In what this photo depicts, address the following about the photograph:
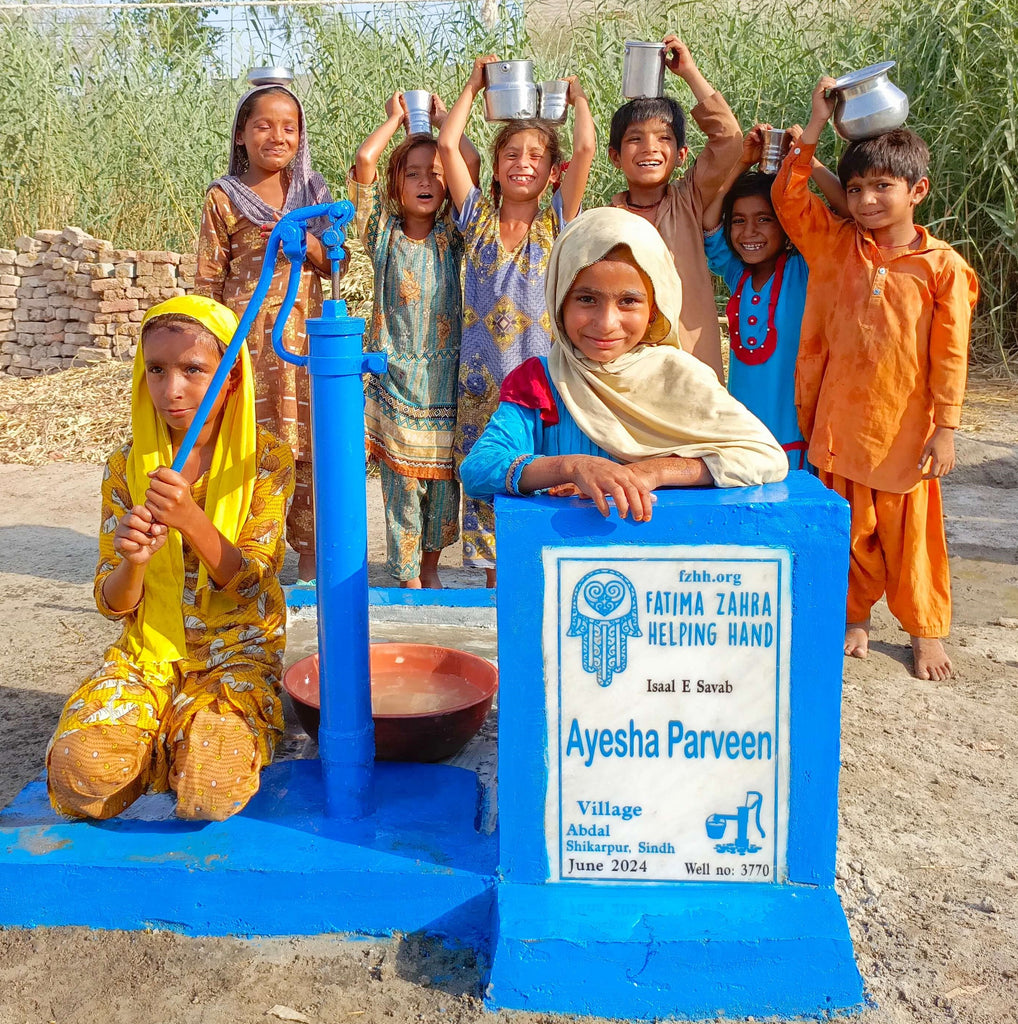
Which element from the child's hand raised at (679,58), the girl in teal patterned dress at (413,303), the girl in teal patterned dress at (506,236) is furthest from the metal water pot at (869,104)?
the girl in teal patterned dress at (413,303)

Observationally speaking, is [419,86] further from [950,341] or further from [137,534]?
[137,534]

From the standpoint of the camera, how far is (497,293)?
3.68m

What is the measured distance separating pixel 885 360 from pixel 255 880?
244cm

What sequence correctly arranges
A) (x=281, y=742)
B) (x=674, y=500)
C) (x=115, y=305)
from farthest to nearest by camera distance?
(x=115, y=305) < (x=281, y=742) < (x=674, y=500)

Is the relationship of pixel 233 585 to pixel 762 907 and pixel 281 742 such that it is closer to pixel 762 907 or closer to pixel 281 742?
pixel 281 742

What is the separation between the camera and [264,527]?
99.6 inches

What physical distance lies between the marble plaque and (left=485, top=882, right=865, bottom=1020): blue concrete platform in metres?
0.12

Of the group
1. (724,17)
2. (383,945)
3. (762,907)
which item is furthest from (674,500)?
(724,17)

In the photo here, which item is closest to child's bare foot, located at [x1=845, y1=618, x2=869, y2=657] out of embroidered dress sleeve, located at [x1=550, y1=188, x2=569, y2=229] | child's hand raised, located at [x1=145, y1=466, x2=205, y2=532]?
embroidered dress sleeve, located at [x1=550, y1=188, x2=569, y2=229]

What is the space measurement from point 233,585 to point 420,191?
186cm

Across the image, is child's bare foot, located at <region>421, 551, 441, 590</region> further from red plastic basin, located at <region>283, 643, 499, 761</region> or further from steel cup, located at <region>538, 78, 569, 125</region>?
steel cup, located at <region>538, 78, 569, 125</region>

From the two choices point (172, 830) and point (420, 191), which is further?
point (420, 191)

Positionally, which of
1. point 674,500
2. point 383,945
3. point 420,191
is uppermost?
point 420,191

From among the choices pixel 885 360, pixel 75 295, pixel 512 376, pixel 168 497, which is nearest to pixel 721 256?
pixel 885 360
